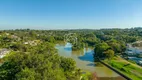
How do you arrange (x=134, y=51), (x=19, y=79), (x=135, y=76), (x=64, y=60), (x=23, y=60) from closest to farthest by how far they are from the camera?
(x=19, y=79) → (x=23, y=60) → (x=64, y=60) → (x=135, y=76) → (x=134, y=51)

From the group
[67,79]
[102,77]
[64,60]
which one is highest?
[64,60]

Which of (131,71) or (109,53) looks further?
(109,53)

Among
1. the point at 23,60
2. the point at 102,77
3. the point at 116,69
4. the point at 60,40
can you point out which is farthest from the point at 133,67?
the point at 60,40

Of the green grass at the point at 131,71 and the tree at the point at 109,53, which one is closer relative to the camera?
the green grass at the point at 131,71

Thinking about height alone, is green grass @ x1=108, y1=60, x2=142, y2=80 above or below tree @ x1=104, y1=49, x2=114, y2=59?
below

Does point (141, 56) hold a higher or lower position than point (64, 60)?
lower

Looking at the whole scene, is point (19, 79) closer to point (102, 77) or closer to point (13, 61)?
point (13, 61)

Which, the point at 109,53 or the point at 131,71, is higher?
the point at 109,53

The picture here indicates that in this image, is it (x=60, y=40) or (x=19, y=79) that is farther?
(x=60, y=40)

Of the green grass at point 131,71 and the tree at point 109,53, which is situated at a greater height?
the tree at point 109,53

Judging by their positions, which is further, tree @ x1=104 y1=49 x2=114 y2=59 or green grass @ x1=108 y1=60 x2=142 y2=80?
tree @ x1=104 y1=49 x2=114 y2=59

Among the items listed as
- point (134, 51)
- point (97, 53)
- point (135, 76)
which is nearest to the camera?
point (135, 76)
